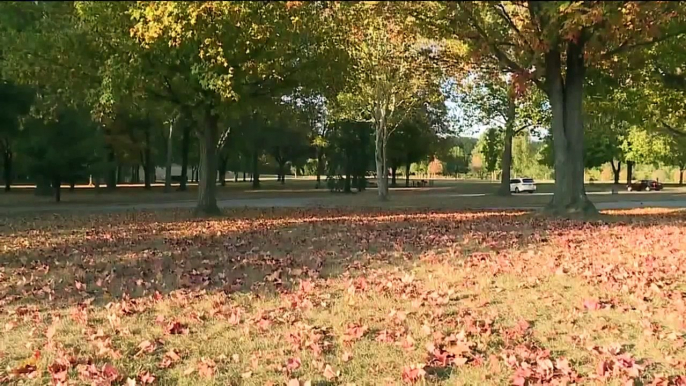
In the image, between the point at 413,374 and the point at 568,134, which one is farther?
the point at 568,134

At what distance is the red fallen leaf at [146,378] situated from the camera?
455 centimetres

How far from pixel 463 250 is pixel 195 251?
15.6 ft

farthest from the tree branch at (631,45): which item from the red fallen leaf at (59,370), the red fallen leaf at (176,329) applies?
the red fallen leaf at (59,370)

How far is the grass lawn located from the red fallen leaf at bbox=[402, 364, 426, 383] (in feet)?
0.03

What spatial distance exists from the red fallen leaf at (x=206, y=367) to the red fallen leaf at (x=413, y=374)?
4.63 ft

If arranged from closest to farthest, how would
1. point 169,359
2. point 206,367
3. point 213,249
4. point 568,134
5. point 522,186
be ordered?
point 206,367
point 169,359
point 213,249
point 568,134
point 522,186

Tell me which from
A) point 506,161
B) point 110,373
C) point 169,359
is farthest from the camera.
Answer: point 506,161

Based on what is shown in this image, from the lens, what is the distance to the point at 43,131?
31.4 m

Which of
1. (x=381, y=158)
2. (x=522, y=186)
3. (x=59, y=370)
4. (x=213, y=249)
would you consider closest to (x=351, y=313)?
(x=59, y=370)

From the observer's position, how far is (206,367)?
188 inches

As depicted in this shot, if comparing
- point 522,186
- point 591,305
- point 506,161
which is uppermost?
point 506,161

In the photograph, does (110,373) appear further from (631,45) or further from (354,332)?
(631,45)

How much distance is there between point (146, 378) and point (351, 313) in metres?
2.31

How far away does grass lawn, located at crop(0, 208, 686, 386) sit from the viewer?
15.5 feet
